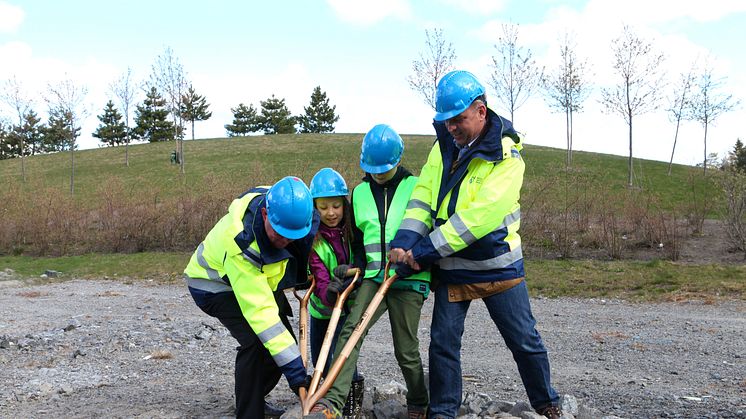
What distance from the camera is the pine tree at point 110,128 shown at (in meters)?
61.9

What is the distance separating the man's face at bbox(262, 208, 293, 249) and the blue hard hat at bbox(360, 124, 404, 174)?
766 mm

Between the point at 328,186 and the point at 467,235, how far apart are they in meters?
1.06

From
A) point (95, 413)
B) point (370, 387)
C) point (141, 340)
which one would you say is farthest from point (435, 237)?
point (141, 340)

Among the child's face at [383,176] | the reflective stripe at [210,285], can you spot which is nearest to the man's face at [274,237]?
the reflective stripe at [210,285]

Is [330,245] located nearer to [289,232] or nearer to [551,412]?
[289,232]

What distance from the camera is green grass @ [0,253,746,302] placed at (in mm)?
10992

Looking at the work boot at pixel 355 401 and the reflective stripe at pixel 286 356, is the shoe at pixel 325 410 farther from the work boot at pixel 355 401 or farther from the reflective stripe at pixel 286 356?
the work boot at pixel 355 401

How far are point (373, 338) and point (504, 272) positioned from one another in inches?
172

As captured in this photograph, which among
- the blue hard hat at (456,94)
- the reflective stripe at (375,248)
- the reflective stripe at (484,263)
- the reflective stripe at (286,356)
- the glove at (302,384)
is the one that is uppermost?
the blue hard hat at (456,94)

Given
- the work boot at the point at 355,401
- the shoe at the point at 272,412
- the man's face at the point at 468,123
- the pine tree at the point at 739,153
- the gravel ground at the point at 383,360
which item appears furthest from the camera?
the pine tree at the point at 739,153

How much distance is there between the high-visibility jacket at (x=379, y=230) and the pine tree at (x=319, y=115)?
5915cm

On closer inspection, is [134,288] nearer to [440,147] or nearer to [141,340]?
[141,340]

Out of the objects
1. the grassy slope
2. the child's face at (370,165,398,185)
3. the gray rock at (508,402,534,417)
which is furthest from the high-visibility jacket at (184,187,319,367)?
the grassy slope

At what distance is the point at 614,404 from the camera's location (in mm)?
5320
